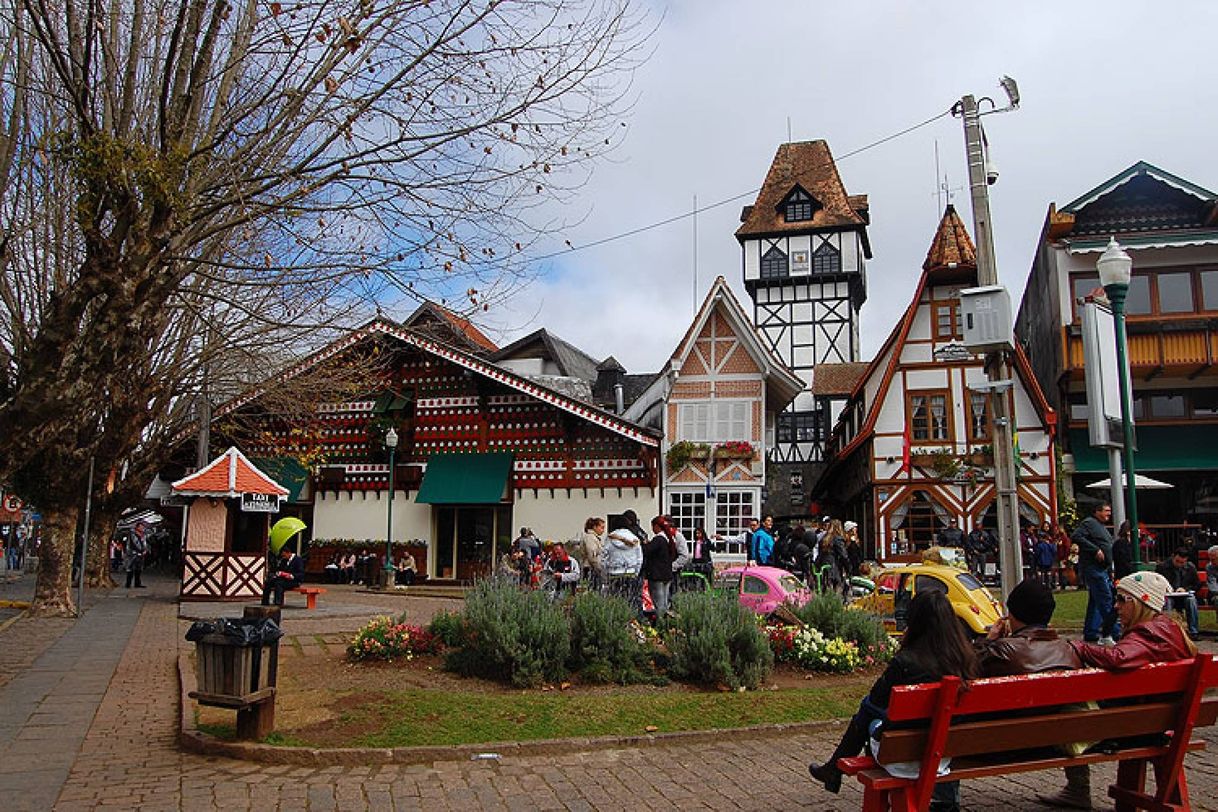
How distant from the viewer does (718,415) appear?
2848 cm

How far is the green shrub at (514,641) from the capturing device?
916 cm

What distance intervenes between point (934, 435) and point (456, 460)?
48.7ft

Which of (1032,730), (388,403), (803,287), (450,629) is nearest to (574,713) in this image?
(450,629)

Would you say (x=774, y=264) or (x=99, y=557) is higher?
(x=774, y=264)

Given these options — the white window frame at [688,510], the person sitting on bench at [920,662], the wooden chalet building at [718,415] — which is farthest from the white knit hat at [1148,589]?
the white window frame at [688,510]

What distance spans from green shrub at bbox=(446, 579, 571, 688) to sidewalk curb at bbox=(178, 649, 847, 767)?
2.17 meters

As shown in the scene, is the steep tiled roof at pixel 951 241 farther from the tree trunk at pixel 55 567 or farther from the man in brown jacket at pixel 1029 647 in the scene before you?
the man in brown jacket at pixel 1029 647

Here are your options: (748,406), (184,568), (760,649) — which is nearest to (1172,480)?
(748,406)

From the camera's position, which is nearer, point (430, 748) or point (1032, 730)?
point (1032, 730)

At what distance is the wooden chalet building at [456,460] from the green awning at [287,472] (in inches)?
2.6

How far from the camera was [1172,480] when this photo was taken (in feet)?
97.6

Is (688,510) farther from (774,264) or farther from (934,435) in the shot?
(774,264)

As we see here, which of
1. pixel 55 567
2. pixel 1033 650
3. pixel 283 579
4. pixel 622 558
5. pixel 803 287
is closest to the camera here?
pixel 1033 650

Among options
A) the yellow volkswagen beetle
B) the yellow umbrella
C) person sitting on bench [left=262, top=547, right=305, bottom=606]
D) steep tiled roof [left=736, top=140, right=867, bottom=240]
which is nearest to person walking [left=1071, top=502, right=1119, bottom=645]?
the yellow volkswagen beetle
